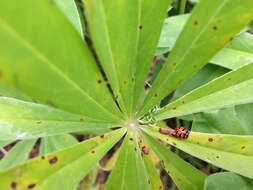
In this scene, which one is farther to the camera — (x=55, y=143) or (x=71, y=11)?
(x=55, y=143)

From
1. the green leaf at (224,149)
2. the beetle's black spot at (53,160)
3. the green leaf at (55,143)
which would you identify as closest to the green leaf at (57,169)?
the beetle's black spot at (53,160)

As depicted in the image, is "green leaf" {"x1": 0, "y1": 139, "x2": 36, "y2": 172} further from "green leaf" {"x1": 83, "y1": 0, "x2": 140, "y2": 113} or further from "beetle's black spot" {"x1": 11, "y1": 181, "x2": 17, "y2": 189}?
"green leaf" {"x1": 83, "y1": 0, "x2": 140, "y2": 113}

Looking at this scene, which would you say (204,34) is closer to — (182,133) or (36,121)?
(182,133)

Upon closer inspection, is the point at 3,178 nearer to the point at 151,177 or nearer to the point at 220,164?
the point at 151,177

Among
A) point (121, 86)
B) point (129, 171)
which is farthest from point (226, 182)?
point (121, 86)

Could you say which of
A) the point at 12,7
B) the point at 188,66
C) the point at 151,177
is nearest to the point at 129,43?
the point at 188,66
